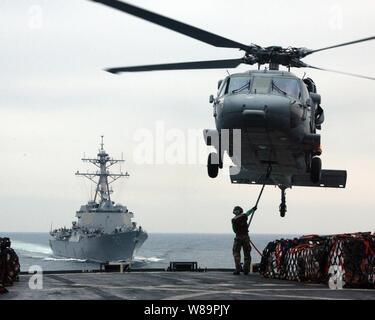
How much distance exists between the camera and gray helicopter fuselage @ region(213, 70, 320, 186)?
18.1 metres

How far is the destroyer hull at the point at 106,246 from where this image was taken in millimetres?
92812

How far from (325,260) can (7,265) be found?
849 centimetres

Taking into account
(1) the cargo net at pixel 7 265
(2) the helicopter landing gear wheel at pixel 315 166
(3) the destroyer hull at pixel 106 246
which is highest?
(2) the helicopter landing gear wheel at pixel 315 166

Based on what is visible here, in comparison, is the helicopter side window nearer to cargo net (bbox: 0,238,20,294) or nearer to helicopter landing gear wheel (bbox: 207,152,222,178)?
helicopter landing gear wheel (bbox: 207,152,222,178)

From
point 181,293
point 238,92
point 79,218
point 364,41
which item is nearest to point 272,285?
point 181,293

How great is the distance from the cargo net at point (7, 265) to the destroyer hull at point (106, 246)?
7430 cm

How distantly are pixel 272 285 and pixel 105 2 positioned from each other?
26.9ft

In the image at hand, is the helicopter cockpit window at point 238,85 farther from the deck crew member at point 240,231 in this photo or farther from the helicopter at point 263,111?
the deck crew member at point 240,231

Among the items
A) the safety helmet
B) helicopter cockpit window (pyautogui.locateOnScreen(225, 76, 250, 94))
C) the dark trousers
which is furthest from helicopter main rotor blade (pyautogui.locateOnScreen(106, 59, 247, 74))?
the dark trousers

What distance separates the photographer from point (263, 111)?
59.0ft

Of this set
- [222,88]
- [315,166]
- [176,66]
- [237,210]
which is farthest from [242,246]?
[176,66]

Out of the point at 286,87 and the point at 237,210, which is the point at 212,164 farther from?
the point at 286,87

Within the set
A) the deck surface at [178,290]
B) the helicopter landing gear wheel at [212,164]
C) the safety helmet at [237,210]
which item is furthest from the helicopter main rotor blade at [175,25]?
the deck surface at [178,290]
